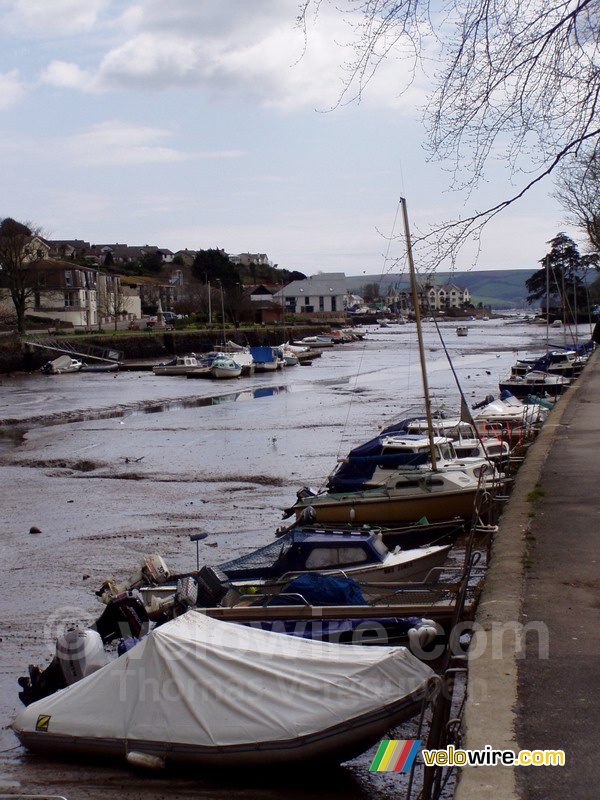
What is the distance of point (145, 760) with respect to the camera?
8.20 metres

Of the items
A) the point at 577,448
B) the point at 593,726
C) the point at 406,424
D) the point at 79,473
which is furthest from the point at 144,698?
the point at 79,473

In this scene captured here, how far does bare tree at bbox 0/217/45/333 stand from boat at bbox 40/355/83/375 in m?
10.8

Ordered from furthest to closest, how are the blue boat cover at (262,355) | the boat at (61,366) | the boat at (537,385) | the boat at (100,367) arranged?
1. the blue boat cover at (262,355)
2. the boat at (100,367)
3. the boat at (61,366)
4. the boat at (537,385)

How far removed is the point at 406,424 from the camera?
2747cm

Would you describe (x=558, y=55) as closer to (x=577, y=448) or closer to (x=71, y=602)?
(x=577, y=448)

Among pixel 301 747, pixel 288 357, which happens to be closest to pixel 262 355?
pixel 288 357

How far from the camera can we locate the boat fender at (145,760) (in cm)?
814

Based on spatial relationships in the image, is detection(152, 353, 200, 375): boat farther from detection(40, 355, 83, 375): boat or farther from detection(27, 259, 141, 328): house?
detection(27, 259, 141, 328): house

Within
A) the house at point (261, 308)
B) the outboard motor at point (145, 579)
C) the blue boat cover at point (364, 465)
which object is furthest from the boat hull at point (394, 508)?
the house at point (261, 308)

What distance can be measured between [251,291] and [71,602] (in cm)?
14938

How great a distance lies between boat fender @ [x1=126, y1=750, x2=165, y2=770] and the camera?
814 cm

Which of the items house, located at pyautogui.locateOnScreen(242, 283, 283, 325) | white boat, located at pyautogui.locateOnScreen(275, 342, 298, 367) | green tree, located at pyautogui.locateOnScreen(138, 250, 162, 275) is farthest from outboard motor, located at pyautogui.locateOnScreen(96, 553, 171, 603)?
green tree, located at pyautogui.locateOnScreen(138, 250, 162, 275)

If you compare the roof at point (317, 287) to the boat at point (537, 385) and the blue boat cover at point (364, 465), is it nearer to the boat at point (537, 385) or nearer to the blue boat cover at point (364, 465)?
the boat at point (537, 385)

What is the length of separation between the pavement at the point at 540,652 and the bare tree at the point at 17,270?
254 ft
